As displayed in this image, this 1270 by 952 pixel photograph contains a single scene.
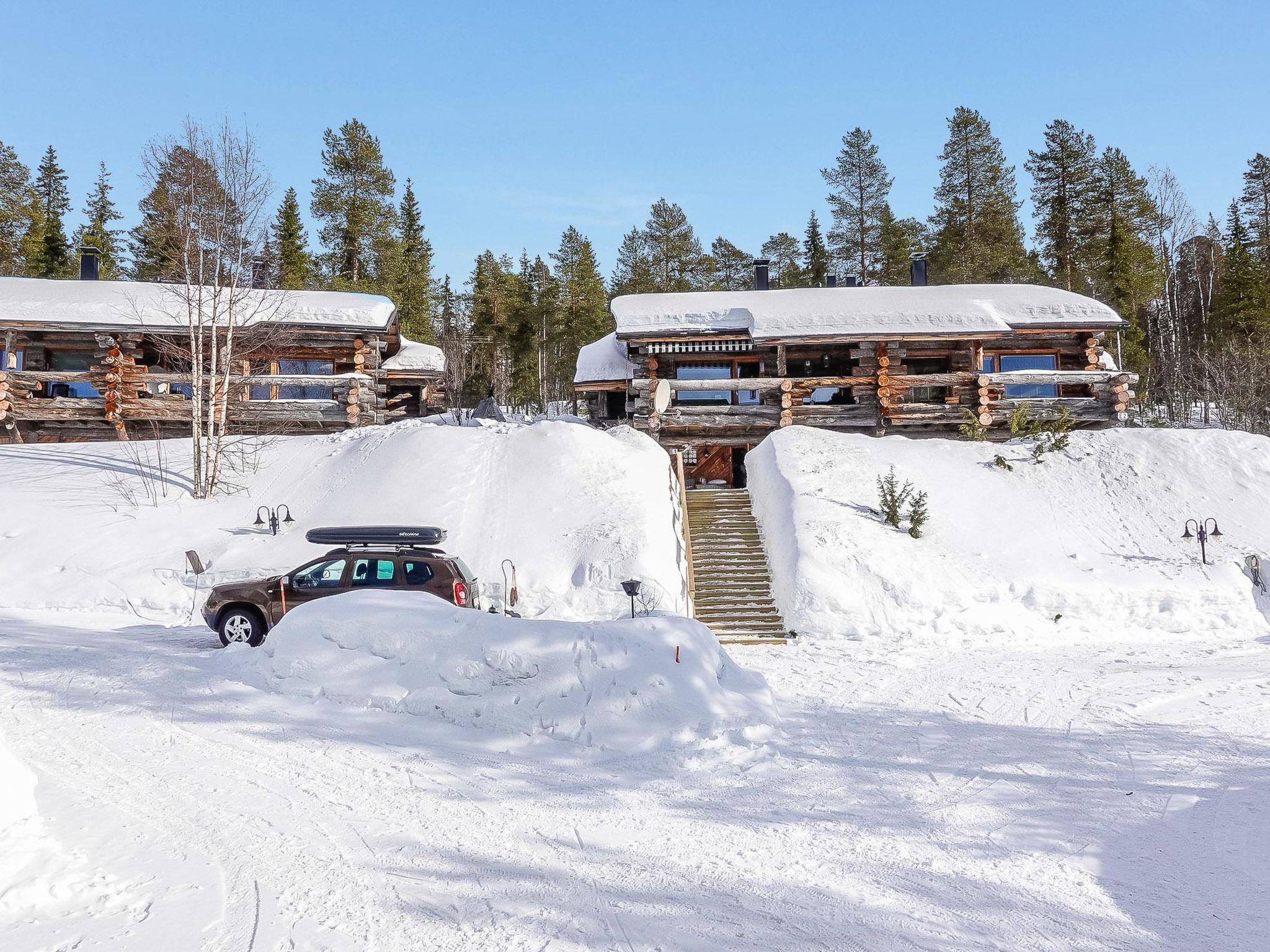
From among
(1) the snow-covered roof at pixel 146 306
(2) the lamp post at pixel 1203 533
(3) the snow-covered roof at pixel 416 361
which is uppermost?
(1) the snow-covered roof at pixel 146 306

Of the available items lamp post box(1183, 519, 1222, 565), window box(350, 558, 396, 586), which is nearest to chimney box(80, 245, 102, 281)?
window box(350, 558, 396, 586)

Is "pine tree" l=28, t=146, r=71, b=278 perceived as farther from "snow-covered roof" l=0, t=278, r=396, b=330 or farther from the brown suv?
the brown suv

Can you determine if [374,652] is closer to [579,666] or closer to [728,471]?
[579,666]

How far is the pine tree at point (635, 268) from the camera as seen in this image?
43750mm

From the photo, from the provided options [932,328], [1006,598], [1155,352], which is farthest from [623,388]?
[1155,352]

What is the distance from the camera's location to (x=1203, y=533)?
14992mm

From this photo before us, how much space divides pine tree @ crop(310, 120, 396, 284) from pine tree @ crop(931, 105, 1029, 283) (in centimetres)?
2837

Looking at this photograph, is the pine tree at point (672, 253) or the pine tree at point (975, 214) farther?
the pine tree at point (672, 253)

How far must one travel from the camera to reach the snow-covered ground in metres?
4.16

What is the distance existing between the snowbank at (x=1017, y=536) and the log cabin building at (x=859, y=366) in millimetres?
1994

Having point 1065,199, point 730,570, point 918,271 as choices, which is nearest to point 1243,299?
point 1065,199

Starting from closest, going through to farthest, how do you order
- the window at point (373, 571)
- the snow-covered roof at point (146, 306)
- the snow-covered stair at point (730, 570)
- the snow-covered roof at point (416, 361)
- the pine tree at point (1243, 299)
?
the window at point (373, 571)
the snow-covered stair at point (730, 570)
the snow-covered roof at point (146, 306)
the snow-covered roof at point (416, 361)
the pine tree at point (1243, 299)

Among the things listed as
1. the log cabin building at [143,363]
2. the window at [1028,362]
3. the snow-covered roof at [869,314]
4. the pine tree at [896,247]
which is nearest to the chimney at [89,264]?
the log cabin building at [143,363]

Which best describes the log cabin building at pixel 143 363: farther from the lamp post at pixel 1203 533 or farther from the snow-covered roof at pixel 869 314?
the lamp post at pixel 1203 533
